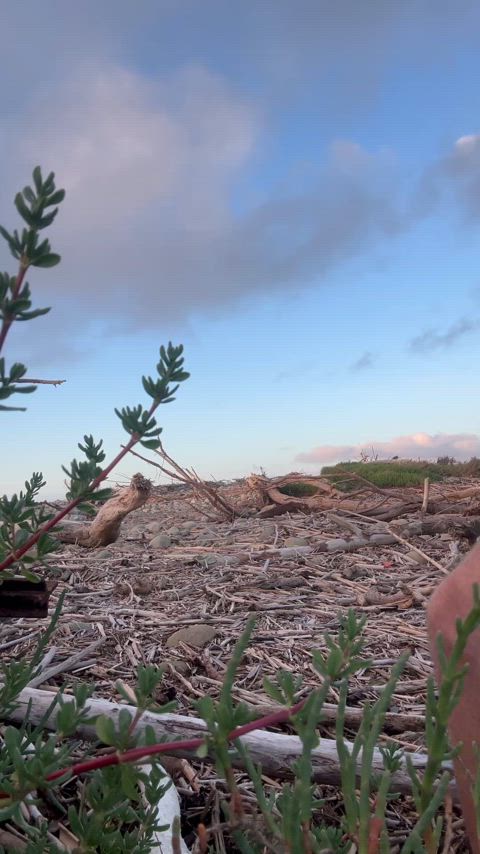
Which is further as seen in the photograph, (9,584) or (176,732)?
(9,584)

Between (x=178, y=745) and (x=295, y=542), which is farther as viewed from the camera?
(x=295, y=542)

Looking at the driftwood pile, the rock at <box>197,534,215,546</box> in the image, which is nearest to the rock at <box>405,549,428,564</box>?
the driftwood pile

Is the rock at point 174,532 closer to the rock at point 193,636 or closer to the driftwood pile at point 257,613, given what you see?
the driftwood pile at point 257,613

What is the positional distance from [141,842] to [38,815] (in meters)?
0.64

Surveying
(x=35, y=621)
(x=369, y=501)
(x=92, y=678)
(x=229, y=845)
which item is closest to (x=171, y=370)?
(x=229, y=845)

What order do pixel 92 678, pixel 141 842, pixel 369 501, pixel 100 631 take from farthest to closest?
pixel 369 501, pixel 100 631, pixel 92 678, pixel 141 842

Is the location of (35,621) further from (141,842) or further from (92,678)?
(141,842)

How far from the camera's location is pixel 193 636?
3537 mm

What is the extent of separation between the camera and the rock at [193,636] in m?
3.51

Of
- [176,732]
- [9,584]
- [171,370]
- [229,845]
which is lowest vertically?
[229,845]

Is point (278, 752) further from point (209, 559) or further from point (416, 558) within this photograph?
point (416, 558)

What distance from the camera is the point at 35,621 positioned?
3.94 meters

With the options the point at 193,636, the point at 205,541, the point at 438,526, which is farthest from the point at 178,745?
the point at 438,526

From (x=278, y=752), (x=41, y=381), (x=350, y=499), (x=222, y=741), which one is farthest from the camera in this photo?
(x=350, y=499)
